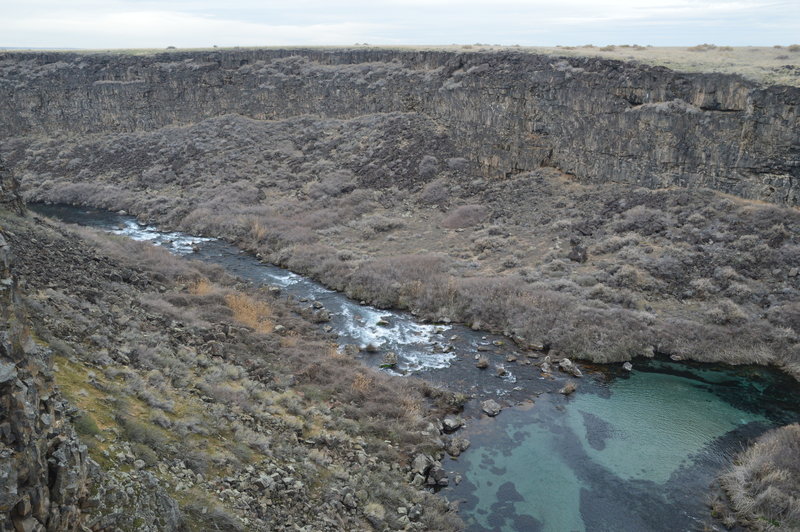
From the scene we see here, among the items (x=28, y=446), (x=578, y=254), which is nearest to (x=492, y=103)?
(x=578, y=254)

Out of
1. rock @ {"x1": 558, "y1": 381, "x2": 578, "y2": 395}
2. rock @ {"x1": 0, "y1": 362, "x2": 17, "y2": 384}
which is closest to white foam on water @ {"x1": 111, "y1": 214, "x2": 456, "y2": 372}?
rock @ {"x1": 558, "y1": 381, "x2": 578, "y2": 395}

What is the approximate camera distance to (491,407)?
1903cm

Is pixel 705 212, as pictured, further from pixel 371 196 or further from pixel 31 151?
pixel 31 151

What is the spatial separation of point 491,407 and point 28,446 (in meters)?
14.8

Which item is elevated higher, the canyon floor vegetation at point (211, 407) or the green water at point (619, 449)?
the canyon floor vegetation at point (211, 407)

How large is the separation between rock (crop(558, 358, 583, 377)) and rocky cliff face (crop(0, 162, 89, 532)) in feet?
57.8

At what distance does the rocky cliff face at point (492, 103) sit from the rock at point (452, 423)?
19.9m

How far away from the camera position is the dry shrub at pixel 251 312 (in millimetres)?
21641

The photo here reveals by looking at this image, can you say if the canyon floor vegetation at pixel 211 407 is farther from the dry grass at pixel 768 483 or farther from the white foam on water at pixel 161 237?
the white foam on water at pixel 161 237

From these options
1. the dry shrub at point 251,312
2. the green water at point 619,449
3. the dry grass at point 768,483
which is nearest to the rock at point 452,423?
the green water at point 619,449

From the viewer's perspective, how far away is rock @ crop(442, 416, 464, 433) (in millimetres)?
17875

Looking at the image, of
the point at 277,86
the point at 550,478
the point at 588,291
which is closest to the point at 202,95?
the point at 277,86

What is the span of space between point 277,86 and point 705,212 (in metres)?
40.3

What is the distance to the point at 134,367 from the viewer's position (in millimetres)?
13883
